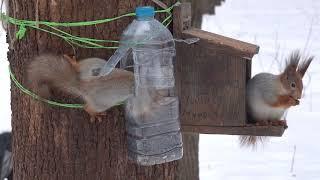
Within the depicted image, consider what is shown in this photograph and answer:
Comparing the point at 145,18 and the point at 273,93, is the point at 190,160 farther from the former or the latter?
the point at 145,18

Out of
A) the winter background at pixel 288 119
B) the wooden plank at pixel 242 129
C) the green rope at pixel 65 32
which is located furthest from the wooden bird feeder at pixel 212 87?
the winter background at pixel 288 119

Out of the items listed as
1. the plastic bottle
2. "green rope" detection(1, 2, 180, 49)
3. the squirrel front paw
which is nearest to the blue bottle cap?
the plastic bottle

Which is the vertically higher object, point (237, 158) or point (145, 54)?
point (145, 54)

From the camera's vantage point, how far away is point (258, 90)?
2738mm

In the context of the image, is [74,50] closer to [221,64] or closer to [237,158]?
[221,64]

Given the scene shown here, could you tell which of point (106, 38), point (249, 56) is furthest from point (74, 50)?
point (249, 56)

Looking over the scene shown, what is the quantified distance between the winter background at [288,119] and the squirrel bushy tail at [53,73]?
35.8 inches

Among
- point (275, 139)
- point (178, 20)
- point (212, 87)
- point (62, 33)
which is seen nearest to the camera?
point (62, 33)

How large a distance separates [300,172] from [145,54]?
366 cm

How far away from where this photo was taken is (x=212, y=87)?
8.72 feet

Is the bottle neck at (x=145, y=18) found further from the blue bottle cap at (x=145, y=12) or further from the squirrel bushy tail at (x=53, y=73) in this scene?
the squirrel bushy tail at (x=53, y=73)

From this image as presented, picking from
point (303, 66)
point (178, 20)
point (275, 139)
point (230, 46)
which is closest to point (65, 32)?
point (178, 20)

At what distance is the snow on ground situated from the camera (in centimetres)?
574

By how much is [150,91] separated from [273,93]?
26.4 inches
